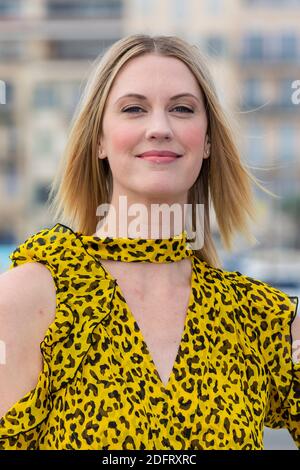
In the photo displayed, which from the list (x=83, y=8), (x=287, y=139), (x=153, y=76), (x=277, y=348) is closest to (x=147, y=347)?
(x=277, y=348)

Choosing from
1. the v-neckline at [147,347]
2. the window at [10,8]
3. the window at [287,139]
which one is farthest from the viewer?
the window at [10,8]

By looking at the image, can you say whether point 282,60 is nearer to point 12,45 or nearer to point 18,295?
point 12,45

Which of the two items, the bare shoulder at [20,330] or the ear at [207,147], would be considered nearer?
the bare shoulder at [20,330]

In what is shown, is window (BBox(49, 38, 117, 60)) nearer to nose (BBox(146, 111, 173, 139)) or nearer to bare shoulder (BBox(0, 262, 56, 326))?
nose (BBox(146, 111, 173, 139))

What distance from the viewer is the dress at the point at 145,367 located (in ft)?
4.78

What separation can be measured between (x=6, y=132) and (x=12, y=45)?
16.5 ft

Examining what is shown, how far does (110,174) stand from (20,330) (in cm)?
45

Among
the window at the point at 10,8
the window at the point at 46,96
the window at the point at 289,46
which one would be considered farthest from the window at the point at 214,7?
the window at the point at 10,8

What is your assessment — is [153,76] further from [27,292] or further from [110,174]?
[27,292]

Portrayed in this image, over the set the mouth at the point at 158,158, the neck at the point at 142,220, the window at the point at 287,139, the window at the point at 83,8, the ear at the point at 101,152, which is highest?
the window at the point at 83,8

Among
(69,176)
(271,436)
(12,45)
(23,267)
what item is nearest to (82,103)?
(69,176)

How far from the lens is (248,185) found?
74.3 inches

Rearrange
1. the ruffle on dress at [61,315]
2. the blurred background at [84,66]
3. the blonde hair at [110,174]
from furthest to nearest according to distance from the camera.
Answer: the blurred background at [84,66], the blonde hair at [110,174], the ruffle on dress at [61,315]

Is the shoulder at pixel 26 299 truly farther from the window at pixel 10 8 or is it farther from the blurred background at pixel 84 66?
the window at pixel 10 8
